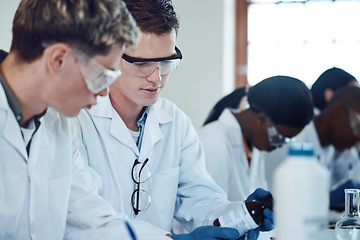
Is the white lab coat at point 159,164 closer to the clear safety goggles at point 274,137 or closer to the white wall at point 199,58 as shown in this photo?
the clear safety goggles at point 274,137

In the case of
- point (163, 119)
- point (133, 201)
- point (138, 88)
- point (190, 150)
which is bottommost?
point (133, 201)

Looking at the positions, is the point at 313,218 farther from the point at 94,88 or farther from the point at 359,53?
the point at 359,53

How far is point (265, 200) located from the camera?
5.85ft

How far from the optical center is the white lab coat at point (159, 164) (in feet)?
6.52

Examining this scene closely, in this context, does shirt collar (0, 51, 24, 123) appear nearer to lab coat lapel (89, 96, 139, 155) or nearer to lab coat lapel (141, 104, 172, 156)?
lab coat lapel (89, 96, 139, 155)

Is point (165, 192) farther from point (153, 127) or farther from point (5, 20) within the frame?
point (5, 20)

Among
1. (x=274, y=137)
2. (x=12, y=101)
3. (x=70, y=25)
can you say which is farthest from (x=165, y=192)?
(x=70, y=25)

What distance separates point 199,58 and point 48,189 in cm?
318

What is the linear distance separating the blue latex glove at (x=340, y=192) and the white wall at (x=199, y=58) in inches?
97.1

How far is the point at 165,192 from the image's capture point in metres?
2.10

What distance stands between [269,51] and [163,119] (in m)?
3.21

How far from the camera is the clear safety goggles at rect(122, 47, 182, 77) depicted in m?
1.87

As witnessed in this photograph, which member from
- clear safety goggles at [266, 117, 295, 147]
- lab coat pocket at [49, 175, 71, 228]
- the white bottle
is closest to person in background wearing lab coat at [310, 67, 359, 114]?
clear safety goggles at [266, 117, 295, 147]

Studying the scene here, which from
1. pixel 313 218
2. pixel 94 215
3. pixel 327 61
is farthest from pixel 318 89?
pixel 327 61
